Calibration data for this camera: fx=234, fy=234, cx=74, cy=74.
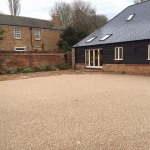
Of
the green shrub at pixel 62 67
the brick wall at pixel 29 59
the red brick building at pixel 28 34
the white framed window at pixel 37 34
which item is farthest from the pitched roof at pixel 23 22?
the green shrub at pixel 62 67

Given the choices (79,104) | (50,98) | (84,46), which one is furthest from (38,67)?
(79,104)

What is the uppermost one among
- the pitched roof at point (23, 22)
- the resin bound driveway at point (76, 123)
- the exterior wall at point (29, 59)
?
the pitched roof at point (23, 22)

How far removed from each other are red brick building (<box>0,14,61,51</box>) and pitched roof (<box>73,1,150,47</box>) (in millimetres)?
11083

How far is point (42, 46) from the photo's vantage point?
3347 cm

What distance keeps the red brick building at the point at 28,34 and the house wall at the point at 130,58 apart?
12982 millimetres

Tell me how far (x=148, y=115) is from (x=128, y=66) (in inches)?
521

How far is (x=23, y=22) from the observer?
32.7m

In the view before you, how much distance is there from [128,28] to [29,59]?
32.8 ft

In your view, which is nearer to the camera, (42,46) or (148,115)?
(148,115)

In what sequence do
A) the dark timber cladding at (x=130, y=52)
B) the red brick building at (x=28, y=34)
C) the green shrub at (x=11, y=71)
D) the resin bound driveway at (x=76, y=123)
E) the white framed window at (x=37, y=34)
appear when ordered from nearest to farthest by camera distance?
the resin bound driveway at (x=76, y=123) → the dark timber cladding at (x=130, y=52) → the green shrub at (x=11, y=71) → the red brick building at (x=28, y=34) → the white framed window at (x=37, y=34)

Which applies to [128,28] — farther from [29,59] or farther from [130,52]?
[29,59]

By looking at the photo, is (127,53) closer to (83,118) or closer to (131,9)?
(131,9)

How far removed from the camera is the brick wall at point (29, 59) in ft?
72.1

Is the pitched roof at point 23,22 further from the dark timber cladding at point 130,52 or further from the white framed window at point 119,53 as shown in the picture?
the white framed window at point 119,53
